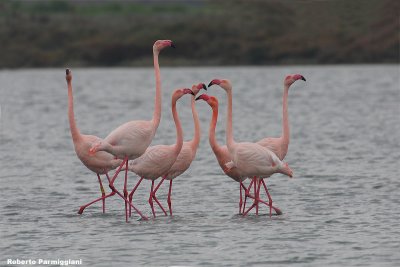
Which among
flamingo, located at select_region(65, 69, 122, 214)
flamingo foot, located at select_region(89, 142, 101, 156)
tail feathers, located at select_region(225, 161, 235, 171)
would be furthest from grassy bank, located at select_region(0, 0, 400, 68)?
flamingo foot, located at select_region(89, 142, 101, 156)

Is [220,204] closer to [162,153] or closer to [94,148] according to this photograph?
[162,153]

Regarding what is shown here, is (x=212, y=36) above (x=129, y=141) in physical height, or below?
above

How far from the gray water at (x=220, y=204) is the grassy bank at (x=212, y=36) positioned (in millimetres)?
38533

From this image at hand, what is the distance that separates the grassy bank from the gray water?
38533 mm

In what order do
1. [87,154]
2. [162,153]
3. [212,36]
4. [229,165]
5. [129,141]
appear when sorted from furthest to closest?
1. [212,36]
2. [87,154]
3. [229,165]
4. [162,153]
5. [129,141]

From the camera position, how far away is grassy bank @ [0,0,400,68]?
77.8 metres

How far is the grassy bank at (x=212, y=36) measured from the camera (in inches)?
3063

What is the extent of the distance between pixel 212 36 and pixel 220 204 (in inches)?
2934

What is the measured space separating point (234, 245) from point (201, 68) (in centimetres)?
7615

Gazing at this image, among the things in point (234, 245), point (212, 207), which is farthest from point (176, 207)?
point (234, 245)

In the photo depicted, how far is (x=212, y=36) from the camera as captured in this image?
9044cm

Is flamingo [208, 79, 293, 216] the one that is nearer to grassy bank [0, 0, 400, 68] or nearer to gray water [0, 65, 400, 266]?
gray water [0, 65, 400, 266]

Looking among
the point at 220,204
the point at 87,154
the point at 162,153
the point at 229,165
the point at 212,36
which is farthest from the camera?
the point at 212,36

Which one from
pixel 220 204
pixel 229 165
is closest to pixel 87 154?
pixel 229 165
